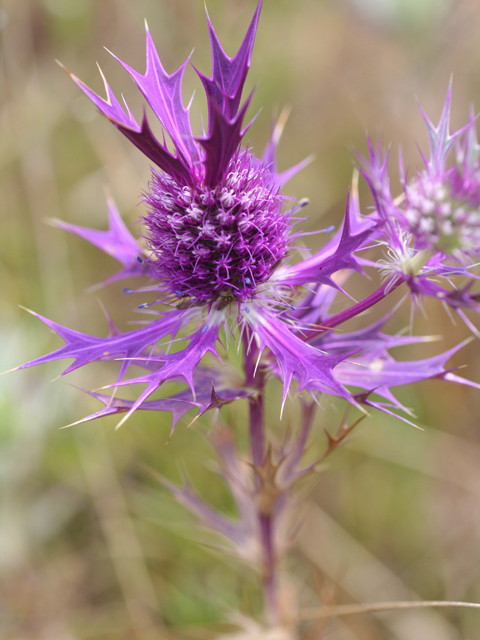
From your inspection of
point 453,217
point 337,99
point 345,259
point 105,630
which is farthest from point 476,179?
point 337,99

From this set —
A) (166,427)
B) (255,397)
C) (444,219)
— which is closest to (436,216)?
(444,219)

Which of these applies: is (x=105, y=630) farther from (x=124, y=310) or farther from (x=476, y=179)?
(x=476, y=179)

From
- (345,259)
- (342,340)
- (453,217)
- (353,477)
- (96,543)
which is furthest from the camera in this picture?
(353,477)

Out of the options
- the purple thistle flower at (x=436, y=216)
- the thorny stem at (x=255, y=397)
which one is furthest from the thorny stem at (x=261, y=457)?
the purple thistle flower at (x=436, y=216)

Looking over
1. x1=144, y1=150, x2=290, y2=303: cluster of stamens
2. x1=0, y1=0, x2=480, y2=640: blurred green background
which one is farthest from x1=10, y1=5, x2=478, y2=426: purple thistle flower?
x1=0, y1=0, x2=480, y2=640: blurred green background

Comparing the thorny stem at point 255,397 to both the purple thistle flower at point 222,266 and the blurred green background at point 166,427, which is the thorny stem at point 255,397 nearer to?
the purple thistle flower at point 222,266
